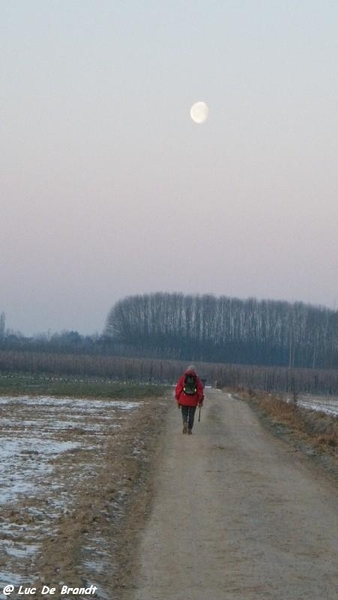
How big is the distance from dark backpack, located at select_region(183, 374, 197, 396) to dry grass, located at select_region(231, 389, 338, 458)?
123 inches

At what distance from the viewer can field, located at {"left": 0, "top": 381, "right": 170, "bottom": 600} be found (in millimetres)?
8625

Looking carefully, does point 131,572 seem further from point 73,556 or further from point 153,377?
point 153,377

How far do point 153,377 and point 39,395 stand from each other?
35.7 m

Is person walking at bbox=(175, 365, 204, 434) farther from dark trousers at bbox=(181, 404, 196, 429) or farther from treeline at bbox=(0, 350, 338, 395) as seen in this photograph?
treeline at bbox=(0, 350, 338, 395)

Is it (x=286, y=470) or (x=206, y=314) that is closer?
(x=286, y=470)

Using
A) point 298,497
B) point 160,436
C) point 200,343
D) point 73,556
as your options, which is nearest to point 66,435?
point 160,436

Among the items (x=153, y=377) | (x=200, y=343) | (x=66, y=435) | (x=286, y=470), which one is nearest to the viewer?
(x=286, y=470)

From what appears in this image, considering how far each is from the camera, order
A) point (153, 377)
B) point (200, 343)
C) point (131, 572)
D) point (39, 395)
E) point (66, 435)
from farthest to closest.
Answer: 1. point (200, 343)
2. point (153, 377)
3. point (39, 395)
4. point (66, 435)
5. point (131, 572)

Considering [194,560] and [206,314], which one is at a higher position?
[206,314]

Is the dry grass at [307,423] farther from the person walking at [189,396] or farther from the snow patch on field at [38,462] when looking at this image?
the snow patch on field at [38,462]

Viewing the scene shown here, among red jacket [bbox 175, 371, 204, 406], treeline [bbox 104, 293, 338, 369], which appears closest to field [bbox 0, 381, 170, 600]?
red jacket [bbox 175, 371, 204, 406]

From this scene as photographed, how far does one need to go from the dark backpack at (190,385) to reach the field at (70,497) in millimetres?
1439

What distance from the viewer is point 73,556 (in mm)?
9094

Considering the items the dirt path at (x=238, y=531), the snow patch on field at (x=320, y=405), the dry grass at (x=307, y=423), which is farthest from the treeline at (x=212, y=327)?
the dirt path at (x=238, y=531)
